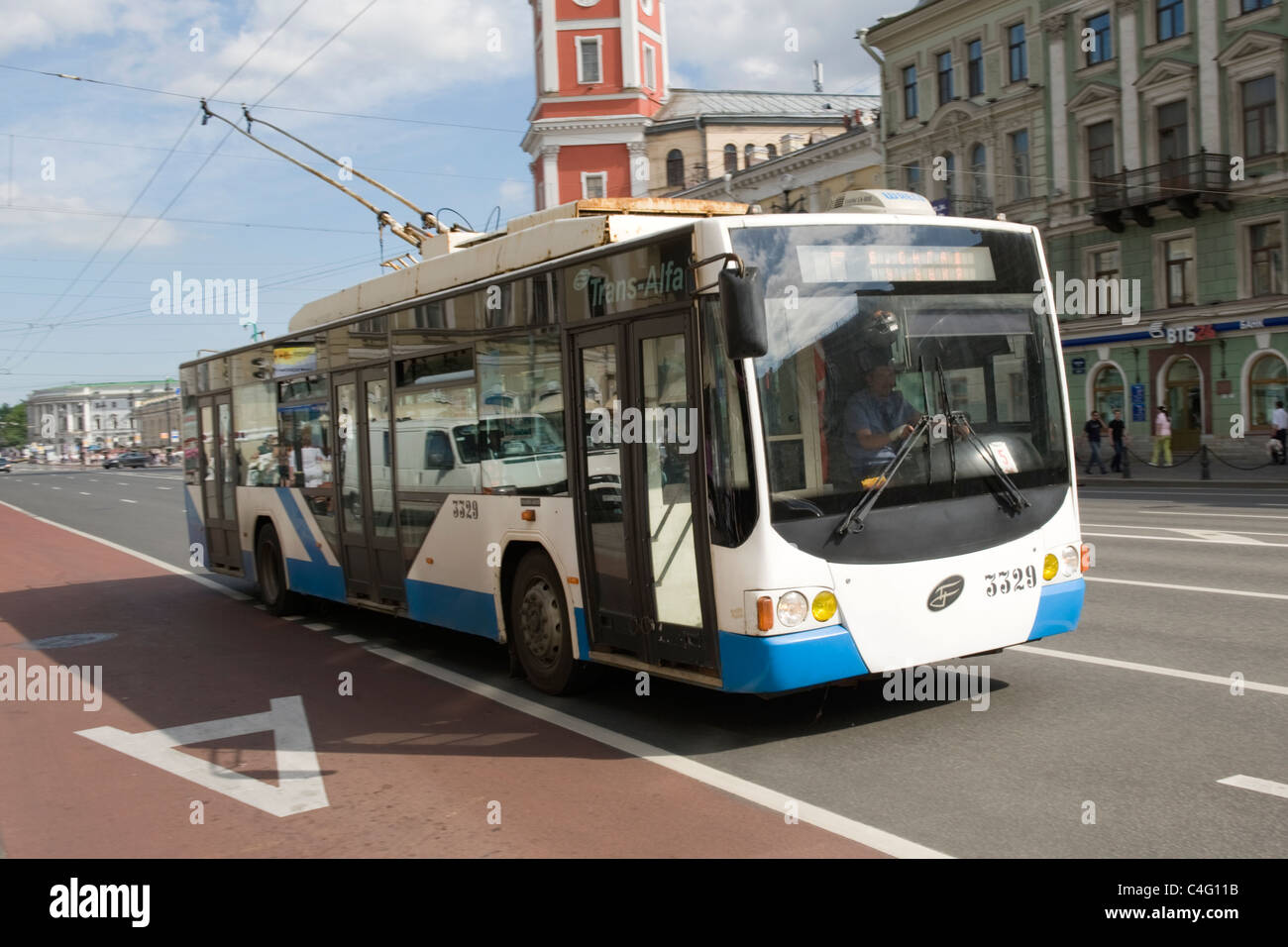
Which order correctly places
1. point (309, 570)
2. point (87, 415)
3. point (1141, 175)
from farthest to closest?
1. point (87, 415)
2. point (1141, 175)
3. point (309, 570)

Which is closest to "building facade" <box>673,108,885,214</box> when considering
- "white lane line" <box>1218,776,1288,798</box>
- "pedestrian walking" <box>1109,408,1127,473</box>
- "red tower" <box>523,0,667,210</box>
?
"red tower" <box>523,0,667,210</box>

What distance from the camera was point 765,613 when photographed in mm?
6199

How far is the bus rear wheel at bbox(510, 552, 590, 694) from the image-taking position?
25.7 feet

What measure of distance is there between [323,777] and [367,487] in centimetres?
432

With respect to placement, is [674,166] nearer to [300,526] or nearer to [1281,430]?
→ [1281,430]

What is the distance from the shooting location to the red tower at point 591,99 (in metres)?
60.8

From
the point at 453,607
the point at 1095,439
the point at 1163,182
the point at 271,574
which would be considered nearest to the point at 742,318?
the point at 453,607

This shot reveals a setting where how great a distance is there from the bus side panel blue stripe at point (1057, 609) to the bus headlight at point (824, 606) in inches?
54.5

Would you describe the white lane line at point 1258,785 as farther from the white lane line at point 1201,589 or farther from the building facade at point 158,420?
the building facade at point 158,420

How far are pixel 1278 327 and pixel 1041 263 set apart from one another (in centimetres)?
2725

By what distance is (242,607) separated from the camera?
13859mm

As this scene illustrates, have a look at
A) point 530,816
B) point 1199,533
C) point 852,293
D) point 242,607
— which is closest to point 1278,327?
point 1199,533
